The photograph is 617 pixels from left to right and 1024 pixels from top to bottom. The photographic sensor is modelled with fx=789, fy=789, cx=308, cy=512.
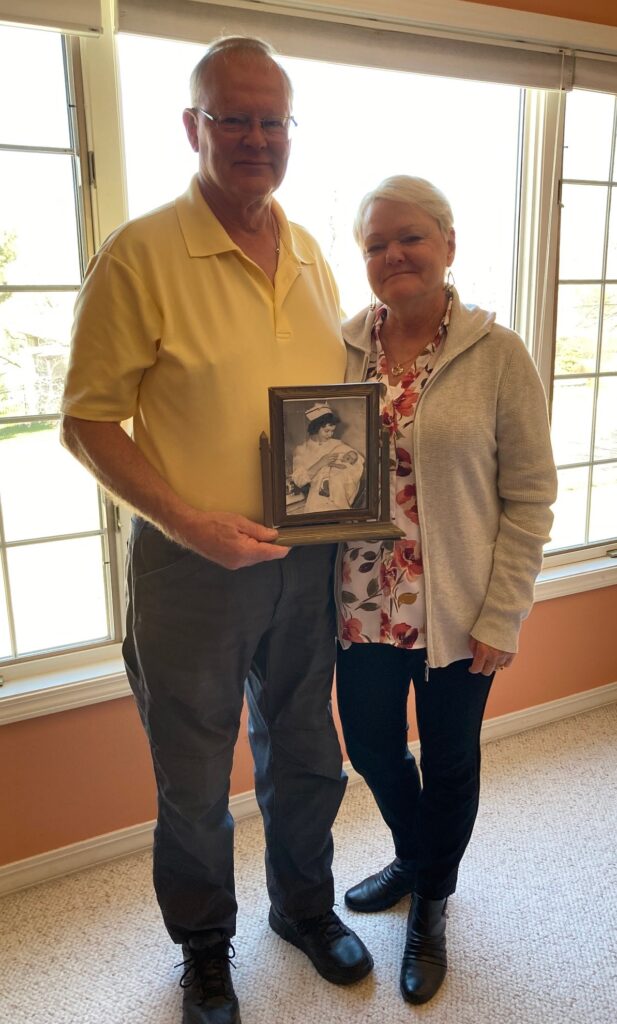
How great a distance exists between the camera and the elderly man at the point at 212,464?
1236 mm

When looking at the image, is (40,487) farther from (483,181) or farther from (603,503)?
(603,503)

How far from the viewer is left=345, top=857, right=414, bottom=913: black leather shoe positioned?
1.79 meters

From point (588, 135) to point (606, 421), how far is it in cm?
87

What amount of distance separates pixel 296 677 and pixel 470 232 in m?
1.43

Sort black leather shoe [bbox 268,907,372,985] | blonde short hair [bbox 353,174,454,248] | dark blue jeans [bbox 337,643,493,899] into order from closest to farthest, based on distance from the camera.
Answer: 1. blonde short hair [bbox 353,174,454,248]
2. dark blue jeans [bbox 337,643,493,899]
3. black leather shoe [bbox 268,907,372,985]

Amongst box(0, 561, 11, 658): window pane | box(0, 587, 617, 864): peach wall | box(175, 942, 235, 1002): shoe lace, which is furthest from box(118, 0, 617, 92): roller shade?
box(175, 942, 235, 1002): shoe lace

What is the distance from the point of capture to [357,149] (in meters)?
2.00

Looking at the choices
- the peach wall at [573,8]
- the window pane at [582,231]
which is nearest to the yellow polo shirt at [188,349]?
the peach wall at [573,8]

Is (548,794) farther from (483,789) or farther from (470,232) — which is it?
(470,232)

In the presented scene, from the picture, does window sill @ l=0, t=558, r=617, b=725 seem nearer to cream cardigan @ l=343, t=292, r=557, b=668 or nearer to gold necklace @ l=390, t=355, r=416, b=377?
cream cardigan @ l=343, t=292, r=557, b=668

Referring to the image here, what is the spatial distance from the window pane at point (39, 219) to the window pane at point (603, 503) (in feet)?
5.85

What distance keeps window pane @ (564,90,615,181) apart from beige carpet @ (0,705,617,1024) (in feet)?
5.96

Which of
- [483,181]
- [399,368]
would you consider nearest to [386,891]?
[399,368]

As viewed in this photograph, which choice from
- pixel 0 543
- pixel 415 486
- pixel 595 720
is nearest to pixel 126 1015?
pixel 0 543
